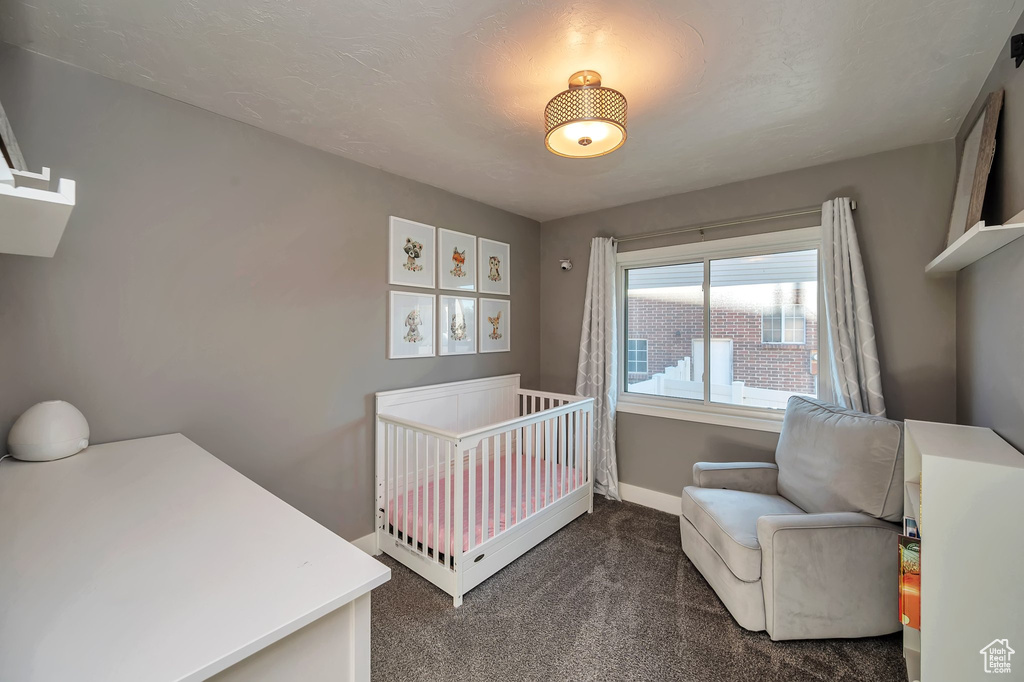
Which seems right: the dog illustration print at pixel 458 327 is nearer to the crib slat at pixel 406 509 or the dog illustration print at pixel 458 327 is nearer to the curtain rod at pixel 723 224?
the crib slat at pixel 406 509

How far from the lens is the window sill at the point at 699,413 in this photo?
273cm

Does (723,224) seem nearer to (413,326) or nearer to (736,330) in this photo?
(736,330)

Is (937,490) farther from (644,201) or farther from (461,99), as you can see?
(644,201)

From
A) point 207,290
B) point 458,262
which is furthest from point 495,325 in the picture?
point 207,290

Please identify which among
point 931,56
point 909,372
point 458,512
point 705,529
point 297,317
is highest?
point 931,56

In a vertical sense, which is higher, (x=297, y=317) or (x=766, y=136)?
(x=766, y=136)

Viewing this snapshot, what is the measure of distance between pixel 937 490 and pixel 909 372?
4.68ft

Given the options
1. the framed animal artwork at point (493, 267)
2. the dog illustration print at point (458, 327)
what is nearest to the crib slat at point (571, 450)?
the dog illustration print at point (458, 327)

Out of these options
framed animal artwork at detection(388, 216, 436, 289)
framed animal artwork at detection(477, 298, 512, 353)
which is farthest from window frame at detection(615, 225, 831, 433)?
framed animal artwork at detection(388, 216, 436, 289)

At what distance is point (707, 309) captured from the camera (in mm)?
3021

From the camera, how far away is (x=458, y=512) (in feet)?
6.61

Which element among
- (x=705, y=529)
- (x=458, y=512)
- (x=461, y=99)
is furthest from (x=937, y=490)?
(x=461, y=99)

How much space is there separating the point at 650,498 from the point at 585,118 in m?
2.81

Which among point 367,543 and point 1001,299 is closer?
point 1001,299
